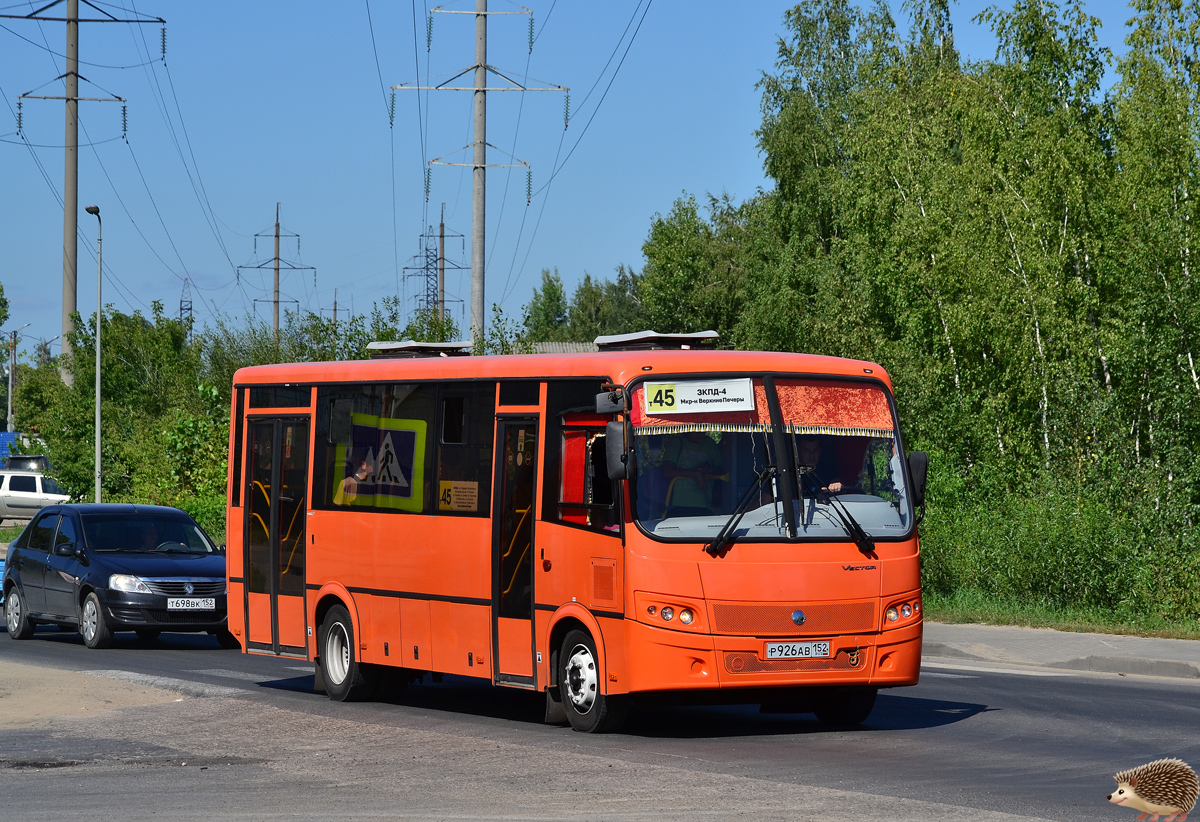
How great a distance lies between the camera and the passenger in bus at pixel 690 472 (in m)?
11.6

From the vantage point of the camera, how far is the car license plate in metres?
20.0

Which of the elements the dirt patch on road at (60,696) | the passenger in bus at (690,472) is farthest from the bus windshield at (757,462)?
the dirt patch on road at (60,696)

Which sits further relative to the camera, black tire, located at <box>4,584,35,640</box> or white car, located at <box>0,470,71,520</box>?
white car, located at <box>0,470,71,520</box>

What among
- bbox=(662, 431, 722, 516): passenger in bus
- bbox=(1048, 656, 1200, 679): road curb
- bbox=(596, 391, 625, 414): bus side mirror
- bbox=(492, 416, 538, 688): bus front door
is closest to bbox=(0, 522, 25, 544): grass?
bbox=(1048, 656, 1200, 679): road curb

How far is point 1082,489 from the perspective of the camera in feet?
81.9

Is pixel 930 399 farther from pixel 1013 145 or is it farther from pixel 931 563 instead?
pixel 931 563

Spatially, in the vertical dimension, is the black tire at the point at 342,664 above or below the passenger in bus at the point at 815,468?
below

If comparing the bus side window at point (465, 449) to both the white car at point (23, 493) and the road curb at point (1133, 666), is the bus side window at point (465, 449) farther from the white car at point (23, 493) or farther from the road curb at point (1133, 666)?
the white car at point (23, 493)

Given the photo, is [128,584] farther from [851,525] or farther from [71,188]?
[71,188]

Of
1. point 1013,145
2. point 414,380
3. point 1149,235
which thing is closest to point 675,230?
point 1013,145

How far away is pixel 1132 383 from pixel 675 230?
167 feet

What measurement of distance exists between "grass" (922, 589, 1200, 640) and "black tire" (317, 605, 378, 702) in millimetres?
10601

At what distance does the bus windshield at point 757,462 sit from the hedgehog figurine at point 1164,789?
15.1ft

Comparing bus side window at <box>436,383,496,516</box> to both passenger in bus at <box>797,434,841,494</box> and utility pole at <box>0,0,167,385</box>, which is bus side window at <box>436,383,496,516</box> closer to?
passenger in bus at <box>797,434,841,494</box>
